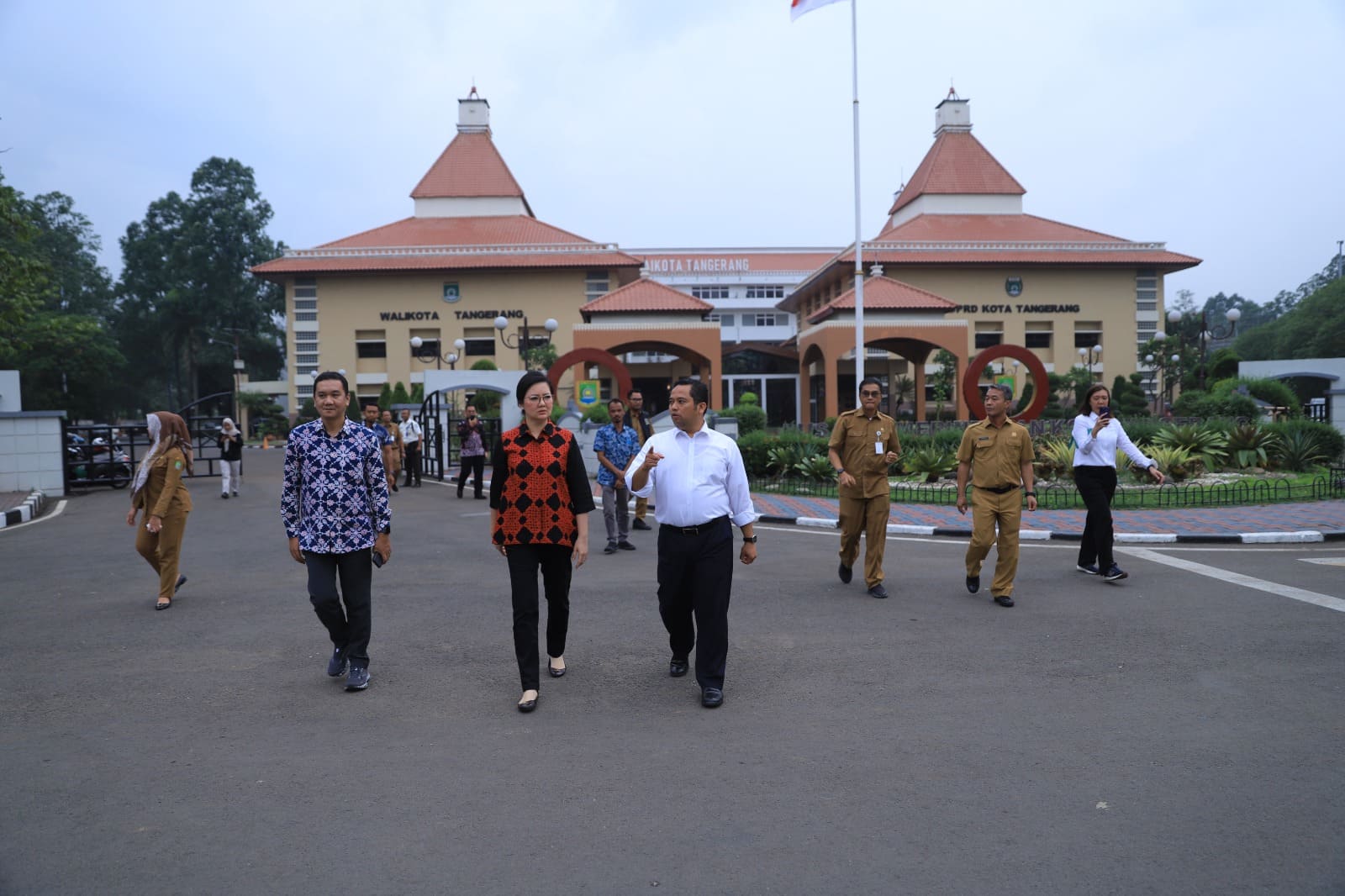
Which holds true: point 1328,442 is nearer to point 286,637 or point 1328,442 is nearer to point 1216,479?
point 1216,479

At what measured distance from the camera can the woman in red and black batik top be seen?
16.6ft

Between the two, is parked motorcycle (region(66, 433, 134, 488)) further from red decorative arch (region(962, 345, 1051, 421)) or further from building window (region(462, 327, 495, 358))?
building window (region(462, 327, 495, 358))

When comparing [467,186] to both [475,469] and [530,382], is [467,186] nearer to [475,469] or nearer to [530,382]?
[475,469]

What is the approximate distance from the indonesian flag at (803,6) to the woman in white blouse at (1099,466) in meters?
14.2

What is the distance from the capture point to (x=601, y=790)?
3.87 meters

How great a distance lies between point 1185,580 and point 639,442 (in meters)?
5.82

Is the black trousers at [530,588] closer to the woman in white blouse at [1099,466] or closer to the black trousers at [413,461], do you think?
the woman in white blouse at [1099,466]

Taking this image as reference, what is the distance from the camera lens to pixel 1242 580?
8.27 m

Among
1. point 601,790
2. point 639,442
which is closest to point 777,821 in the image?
point 601,790

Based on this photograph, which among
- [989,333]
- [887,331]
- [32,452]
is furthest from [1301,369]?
[32,452]

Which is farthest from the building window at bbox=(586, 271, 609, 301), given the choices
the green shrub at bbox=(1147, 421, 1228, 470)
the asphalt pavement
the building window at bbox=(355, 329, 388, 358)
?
the asphalt pavement

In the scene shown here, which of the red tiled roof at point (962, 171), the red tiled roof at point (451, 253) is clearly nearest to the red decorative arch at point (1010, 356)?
the red tiled roof at point (451, 253)

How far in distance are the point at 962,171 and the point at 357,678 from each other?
46.7 metres

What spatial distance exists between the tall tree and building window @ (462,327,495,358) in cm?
2501
